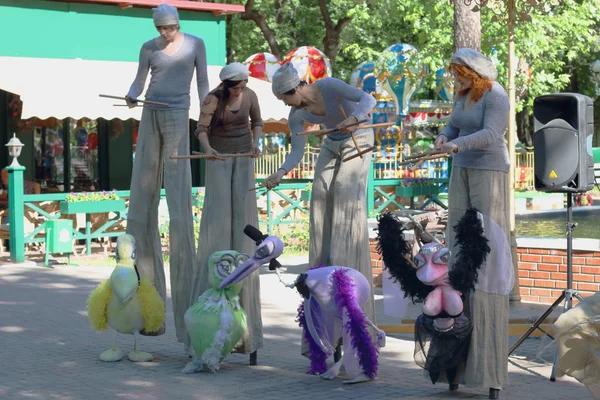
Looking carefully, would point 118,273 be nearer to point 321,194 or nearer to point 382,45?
point 321,194

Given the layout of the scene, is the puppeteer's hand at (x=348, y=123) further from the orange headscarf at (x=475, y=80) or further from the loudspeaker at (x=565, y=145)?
the loudspeaker at (x=565, y=145)

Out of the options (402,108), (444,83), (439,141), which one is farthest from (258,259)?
(402,108)

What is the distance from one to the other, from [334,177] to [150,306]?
168 centimetres

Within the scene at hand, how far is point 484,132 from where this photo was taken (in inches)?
241

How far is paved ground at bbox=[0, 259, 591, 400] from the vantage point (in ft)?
21.3

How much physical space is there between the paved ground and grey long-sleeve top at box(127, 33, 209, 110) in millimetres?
1930

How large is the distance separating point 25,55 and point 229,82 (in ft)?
38.0

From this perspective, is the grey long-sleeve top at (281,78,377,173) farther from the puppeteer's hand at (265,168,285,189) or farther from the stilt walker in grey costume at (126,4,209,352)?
the stilt walker in grey costume at (126,4,209,352)

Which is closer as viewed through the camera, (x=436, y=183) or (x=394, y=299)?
(x=394, y=299)

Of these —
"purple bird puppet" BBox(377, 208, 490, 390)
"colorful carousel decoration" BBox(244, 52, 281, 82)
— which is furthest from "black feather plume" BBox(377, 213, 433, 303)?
"colorful carousel decoration" BBox(244, 52, 281, 82)

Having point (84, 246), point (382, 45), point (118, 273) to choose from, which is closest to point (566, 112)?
point (118, 273)

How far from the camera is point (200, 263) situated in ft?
24.4

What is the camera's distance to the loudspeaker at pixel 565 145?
791 cm

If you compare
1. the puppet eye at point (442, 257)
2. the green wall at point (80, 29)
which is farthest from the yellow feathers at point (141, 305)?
the green wall at point (80, 29)
